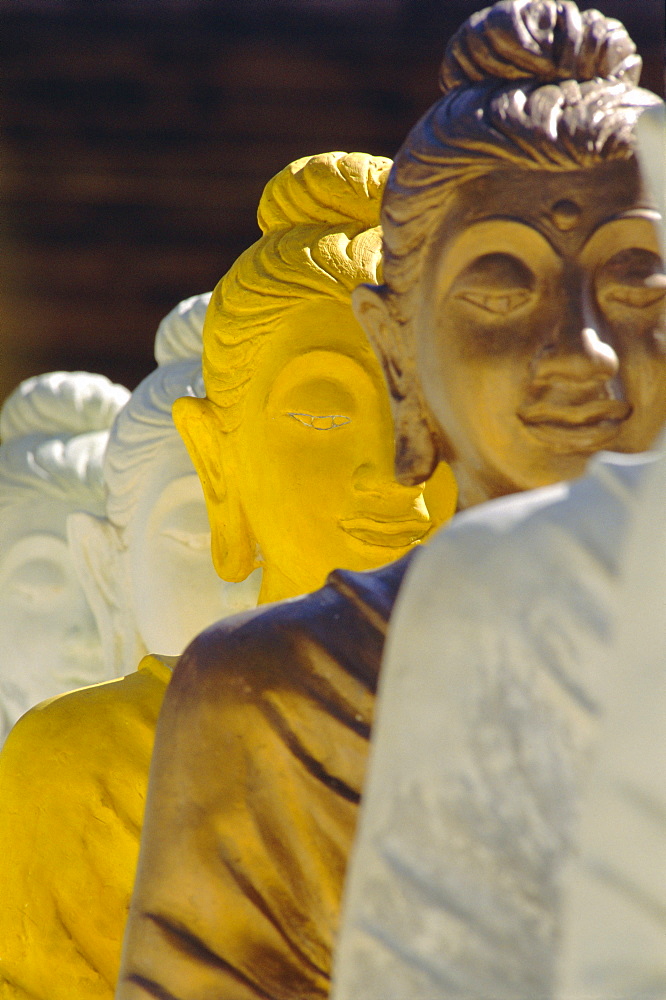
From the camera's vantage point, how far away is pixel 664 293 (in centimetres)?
177

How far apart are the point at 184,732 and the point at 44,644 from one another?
1.85m

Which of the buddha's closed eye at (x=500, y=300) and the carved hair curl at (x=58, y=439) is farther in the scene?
the carved hair curl at (x=58, y=439)

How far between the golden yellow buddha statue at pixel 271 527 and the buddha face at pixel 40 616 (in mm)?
1104

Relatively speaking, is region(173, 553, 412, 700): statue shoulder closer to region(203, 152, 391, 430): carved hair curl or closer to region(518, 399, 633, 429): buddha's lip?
region(518, 399, 633, 429): buddha's lip

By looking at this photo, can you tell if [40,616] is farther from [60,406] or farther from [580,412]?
[580,412]

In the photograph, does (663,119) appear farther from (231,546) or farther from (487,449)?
(231,546)

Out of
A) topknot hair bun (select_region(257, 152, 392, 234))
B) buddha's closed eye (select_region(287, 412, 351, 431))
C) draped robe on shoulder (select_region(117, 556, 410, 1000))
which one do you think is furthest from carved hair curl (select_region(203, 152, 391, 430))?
draped robe on shoulder (select_region(117, 556, 410, 1000))

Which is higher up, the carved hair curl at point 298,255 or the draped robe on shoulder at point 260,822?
the carved hair curl at point 298,255

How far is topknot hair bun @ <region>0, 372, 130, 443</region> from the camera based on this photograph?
12.3 feet

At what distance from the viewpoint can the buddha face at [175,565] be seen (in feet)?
10.5

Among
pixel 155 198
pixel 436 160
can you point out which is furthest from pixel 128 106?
pixel 436 160

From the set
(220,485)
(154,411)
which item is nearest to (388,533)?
(220,485)

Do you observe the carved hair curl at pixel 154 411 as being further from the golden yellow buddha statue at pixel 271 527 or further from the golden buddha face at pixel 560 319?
the golden buddha face at pixel 560 319

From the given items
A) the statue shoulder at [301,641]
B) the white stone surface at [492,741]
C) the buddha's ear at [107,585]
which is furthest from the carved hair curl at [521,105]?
the buddha's ear at [107,585]
